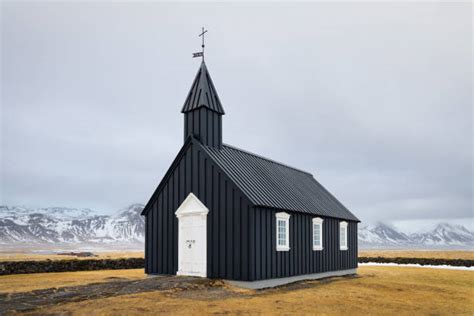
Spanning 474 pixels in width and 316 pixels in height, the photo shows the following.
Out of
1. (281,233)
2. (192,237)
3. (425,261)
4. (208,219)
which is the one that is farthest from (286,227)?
(425,261)

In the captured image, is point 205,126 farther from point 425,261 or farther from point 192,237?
point 425,261

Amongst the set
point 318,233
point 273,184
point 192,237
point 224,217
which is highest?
point 273,184

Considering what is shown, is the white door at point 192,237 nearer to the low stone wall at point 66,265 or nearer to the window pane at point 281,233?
the window pane at point 281,233

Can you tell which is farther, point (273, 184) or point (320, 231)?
point (320, 231)

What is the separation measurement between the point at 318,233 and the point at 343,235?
4.46 meters

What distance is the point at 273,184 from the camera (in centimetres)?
2278

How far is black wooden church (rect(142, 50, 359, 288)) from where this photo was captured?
18.4m

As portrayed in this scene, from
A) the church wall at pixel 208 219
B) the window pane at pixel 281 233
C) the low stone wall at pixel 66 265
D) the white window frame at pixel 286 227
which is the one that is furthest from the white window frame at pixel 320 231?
the low stone wall at pixel 66 265

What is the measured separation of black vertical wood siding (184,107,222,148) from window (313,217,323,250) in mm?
6794

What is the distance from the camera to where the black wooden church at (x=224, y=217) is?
1844 cm

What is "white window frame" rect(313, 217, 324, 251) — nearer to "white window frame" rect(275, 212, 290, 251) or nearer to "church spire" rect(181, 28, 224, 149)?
"white window frame" rect(275, 212, 290, 251)

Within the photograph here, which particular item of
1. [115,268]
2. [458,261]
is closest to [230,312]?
[115,268]

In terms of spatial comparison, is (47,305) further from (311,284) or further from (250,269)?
(311,284)

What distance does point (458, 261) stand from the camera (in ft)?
125
